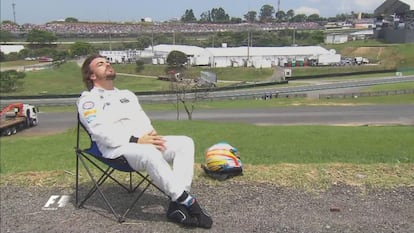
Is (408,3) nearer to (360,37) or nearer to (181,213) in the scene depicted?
(360,37)

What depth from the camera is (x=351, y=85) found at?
60250mm

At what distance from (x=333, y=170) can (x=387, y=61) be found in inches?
3729

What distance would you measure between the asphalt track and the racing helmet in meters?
26.6

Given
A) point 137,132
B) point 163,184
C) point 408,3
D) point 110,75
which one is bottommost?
point 163,184

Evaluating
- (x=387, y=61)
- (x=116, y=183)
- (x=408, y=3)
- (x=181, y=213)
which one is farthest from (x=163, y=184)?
(x=408, y=3)

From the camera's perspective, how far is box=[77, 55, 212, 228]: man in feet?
13.9

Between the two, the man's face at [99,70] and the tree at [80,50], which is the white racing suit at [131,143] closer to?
the man's face at [99,70]

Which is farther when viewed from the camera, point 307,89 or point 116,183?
point 307,89

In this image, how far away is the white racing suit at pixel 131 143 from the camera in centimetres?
423

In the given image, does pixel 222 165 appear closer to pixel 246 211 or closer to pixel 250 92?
pixel 246 211

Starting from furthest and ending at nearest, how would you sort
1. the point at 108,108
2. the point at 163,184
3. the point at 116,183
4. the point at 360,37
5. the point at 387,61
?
the point at 360,37, the point at 387,61, the point at 116,183, the point at 108,108, the point at 163,184

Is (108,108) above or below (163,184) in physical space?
above

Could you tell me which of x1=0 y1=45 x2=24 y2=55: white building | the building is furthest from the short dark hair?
x1=0 y1=45 x2=24 y2=55: white building

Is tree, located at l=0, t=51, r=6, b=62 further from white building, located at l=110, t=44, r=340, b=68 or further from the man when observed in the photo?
the man
